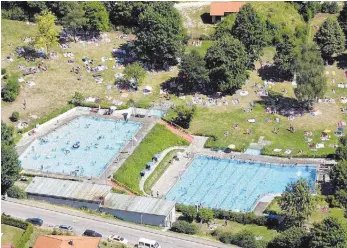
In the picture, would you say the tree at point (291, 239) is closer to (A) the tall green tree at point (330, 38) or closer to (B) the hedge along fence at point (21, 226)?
(B) the hedge along fence at point (21, 226)

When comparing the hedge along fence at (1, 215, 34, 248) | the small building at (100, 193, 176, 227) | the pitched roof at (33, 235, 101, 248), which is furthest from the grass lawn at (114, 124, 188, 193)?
the pitched roof at (33, 235, 101, 248)

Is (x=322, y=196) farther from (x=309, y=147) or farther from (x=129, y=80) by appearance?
(x=129, y=80)

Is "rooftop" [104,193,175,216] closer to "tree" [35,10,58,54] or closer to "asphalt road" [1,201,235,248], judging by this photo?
"asphalt road" [1,201,235,248]

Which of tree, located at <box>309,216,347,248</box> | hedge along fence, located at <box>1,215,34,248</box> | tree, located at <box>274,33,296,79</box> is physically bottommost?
hedge along fence, located at <box>1,215,34,248</box>

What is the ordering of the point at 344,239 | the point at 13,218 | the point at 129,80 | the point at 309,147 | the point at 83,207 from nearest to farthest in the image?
the point at 344,239, the point at 13,218, the point at 83,207, the point at 309,147, the point at 129,80

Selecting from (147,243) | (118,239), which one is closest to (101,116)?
(118,239)

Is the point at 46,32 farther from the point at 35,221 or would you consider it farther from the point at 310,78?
the point at 35,221

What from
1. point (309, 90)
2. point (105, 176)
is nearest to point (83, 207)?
point (105, 176)
